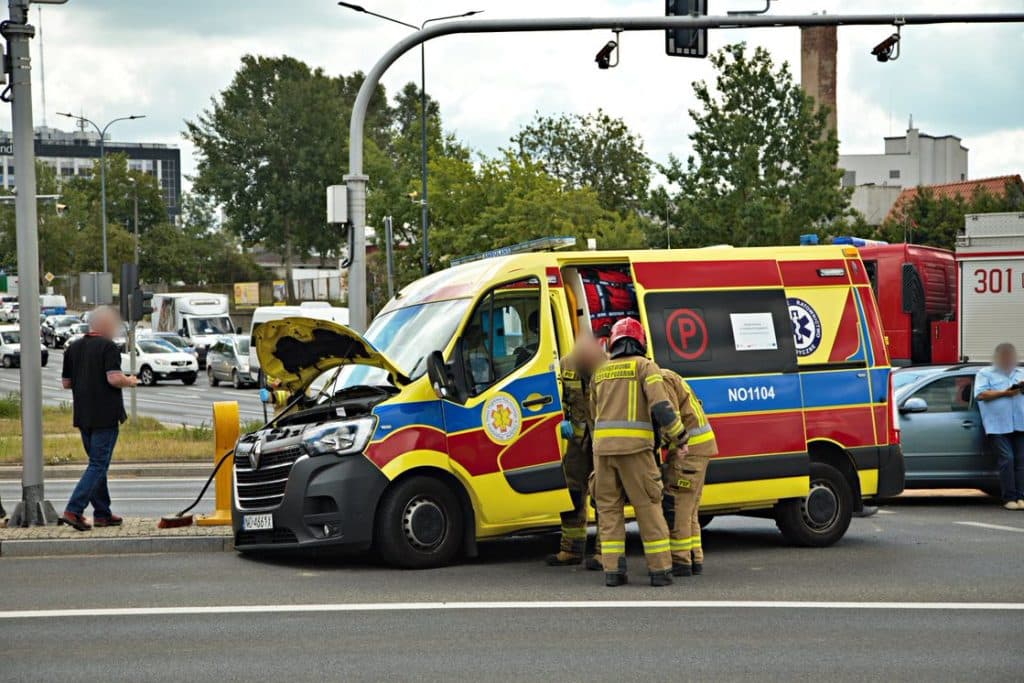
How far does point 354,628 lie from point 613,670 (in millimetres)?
1710

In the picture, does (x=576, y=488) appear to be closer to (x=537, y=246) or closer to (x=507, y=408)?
(x=507, y=408)

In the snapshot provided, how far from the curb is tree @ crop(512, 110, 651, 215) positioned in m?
78.6

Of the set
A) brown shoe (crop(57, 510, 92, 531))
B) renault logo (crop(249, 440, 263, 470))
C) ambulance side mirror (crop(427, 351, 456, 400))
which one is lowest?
brown shoe (crop(57, 510, 92, 531))

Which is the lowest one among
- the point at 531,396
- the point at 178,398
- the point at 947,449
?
the point at 178,398

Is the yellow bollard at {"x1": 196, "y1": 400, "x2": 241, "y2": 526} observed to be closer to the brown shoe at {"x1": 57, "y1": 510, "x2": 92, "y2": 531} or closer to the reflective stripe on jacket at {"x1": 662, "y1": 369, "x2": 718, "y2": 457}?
the brown shoe at {"x1": 57, "y1": 510, "x2": 92, "y2": 531}

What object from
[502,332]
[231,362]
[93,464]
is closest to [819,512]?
[502,332]

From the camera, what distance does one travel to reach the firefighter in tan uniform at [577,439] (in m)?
10.1

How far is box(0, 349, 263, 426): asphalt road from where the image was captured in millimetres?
32406

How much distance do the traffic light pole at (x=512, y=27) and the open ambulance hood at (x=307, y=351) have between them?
492 centimetres

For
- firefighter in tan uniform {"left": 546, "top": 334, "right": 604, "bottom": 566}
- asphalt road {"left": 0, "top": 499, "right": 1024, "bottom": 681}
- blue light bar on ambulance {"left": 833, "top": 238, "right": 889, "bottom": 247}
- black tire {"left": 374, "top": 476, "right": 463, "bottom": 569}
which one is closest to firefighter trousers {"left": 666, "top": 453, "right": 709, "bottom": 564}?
asphalt road {"left": 0, "top": 499, "right": 1024, "bottom": 681}

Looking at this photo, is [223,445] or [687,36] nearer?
[223,445]

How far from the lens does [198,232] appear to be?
124 metres

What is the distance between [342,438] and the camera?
386 inches

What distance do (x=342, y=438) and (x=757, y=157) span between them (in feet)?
119
